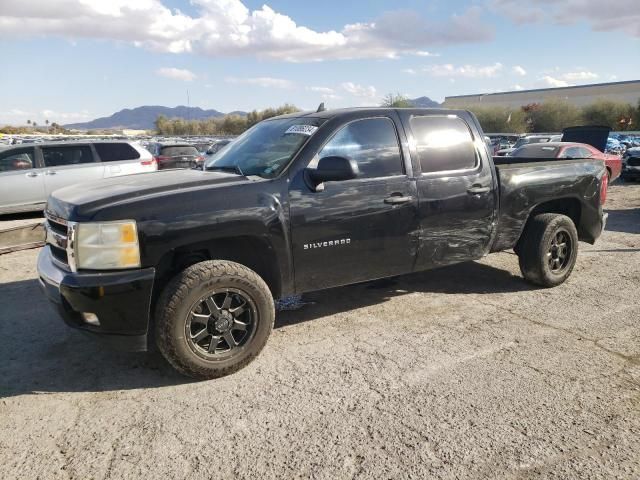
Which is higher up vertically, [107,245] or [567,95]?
[567,95]

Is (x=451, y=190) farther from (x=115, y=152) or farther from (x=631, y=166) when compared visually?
(x=631, y=166)

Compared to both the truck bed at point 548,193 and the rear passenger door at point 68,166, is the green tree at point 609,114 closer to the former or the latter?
the truck bed at point 548,193

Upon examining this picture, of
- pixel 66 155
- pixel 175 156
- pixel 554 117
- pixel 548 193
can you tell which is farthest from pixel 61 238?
pixel 554 117

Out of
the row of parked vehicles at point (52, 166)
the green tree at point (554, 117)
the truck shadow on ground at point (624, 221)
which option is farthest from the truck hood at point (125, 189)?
the green tree at point (554, 117)

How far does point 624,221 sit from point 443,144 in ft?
22.8

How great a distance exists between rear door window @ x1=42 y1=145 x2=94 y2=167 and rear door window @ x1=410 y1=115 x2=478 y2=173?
8051 mm

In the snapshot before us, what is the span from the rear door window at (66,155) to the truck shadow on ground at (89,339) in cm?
513

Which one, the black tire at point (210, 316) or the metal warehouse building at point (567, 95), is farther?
the metal warehouse building at point (567, 95)

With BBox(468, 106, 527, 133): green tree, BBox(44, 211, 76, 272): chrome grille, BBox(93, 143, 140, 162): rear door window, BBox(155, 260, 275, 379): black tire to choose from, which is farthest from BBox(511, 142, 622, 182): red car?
BBox(468, 106, 527, 133): green tree

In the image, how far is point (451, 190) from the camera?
173 inches

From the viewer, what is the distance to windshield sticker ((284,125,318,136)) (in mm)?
3902

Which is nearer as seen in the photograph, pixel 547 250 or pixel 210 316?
pixel 210 316

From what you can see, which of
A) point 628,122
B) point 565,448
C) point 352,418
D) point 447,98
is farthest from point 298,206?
point 447,98

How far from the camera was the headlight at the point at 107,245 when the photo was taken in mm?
3061
